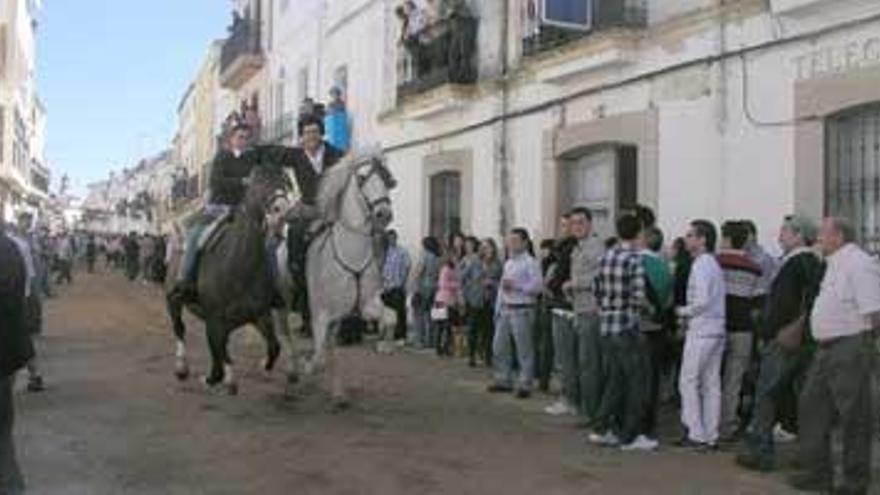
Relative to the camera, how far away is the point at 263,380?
15016 mm

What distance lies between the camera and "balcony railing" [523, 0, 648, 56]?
16781 mm

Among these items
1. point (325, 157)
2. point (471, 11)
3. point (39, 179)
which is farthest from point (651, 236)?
point (39, 179)

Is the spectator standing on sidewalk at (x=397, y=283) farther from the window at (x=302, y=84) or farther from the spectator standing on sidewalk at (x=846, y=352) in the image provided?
the spectator standing on sidewalk at (x=846, y=352)

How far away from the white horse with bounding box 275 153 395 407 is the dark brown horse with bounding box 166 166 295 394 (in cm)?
45

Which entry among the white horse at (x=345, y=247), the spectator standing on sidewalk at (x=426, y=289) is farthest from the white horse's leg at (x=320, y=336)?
the spectator standing on sidewalk at (x=426, y=289)

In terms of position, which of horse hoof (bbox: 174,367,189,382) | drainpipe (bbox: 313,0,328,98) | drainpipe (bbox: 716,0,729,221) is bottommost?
horse hoof (bbox: 174,367,189,382)

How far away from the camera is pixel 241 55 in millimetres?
41375

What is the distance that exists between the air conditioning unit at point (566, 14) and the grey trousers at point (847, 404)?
8756 mm

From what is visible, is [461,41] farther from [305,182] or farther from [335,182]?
[335,182]

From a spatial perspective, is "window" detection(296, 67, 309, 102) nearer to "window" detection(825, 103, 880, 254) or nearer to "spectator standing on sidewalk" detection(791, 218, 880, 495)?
"window" detection(825, 103, 880, 254)

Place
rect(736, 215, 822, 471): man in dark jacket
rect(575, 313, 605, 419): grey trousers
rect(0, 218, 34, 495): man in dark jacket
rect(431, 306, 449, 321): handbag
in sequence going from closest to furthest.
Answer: rect(0, 218, 34, 495): man in dark jacket < rect(736, 215, 822, 471): man in dark jacket < rect(575, 313, 605, 419): grey trousers < rect(431, 306, 449, 321): handbag

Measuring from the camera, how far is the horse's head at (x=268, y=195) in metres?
12.7

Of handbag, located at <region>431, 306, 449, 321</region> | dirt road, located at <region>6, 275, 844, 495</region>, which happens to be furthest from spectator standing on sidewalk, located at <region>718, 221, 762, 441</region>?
handbag, located at <region>431, 306, 449, 321</region>

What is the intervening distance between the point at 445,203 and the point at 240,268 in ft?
36.1
